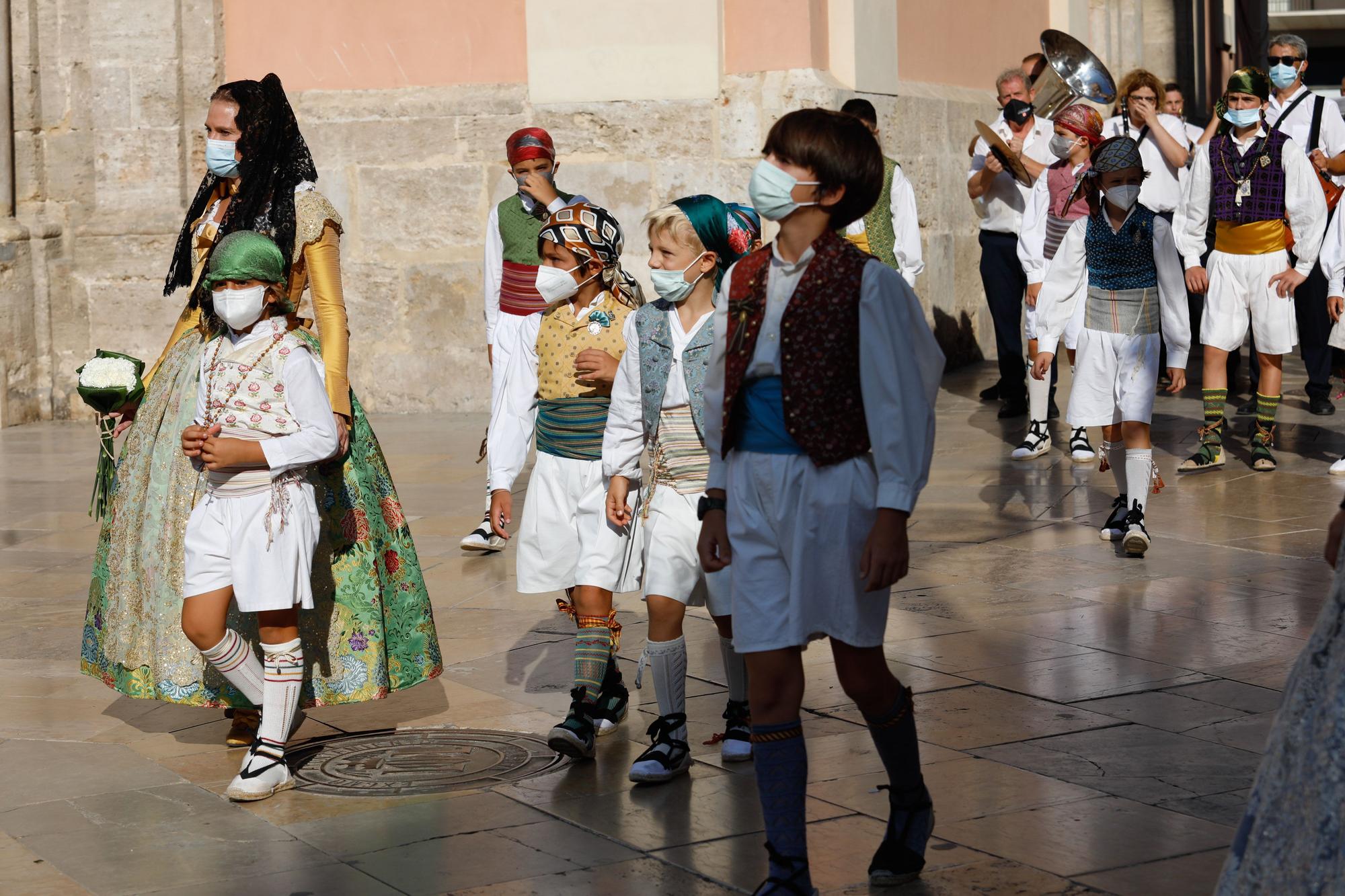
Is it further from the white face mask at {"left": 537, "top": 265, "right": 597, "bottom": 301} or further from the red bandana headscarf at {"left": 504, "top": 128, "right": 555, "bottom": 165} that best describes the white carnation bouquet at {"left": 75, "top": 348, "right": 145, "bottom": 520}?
the red bandana headscarf at {"left": 504, "top": 128, "right": 555, "bottom": 165}

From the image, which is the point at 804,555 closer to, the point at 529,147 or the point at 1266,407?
the point at 529,147

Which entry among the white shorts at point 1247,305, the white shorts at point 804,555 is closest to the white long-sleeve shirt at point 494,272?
the white shorts at point 1247,305

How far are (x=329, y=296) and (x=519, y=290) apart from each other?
268 cm

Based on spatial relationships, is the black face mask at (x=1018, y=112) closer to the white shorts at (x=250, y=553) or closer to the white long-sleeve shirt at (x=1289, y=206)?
the white long-sleeve shirt at (x=1289, y=206)

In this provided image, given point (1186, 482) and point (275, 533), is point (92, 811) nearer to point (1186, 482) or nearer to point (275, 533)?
point (275, 533)

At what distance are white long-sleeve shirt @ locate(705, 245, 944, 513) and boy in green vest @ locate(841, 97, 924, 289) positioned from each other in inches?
215

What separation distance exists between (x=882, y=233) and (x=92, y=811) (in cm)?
590

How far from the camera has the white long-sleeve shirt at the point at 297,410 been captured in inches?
198

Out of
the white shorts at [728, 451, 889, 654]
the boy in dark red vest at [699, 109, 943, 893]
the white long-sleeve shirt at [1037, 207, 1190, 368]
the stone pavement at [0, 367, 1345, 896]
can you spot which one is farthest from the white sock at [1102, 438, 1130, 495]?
the white shorts at [728, 451, 889, 654]

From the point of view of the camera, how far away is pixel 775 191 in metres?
4.12

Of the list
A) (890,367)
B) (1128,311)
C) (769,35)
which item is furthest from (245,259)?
(769,35)

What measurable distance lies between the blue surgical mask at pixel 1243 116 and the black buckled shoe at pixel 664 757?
20.0ft

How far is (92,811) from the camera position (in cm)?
493

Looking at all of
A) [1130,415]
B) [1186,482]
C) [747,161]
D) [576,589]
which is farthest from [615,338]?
[747,161]
